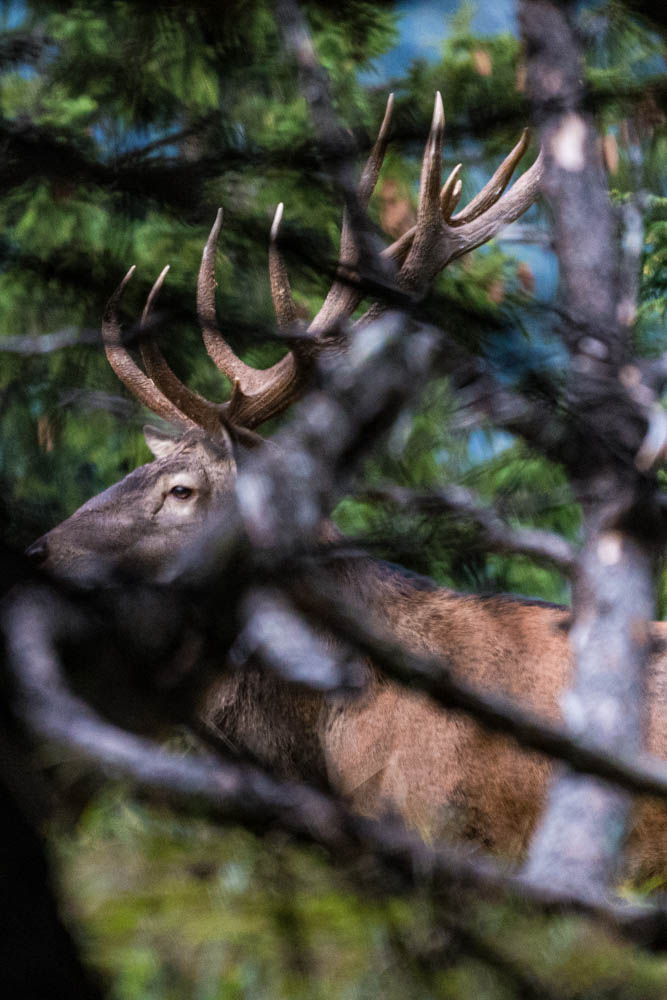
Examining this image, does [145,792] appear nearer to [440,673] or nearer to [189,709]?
[189,709]

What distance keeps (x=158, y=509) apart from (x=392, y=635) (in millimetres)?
Result: 1348

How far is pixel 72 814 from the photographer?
1701 mm

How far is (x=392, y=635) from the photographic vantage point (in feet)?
13.3

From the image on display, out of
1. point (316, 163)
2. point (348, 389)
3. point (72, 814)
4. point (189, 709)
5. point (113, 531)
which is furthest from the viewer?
point (113, 531)

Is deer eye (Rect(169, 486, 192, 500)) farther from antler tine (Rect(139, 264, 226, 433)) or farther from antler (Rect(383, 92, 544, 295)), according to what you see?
antler (Rect(383, 92, 544, 295))

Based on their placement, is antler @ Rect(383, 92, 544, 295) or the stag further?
antler @ Rect(383, 92, 544, 295)

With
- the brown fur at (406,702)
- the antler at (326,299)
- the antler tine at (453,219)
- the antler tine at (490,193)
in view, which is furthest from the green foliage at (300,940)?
the antler tine at (490,193)

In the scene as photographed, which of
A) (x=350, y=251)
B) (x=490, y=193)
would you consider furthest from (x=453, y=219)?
(x=350, y=251)

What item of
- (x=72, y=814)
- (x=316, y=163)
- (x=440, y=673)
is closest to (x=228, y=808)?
(x=440, y=673)

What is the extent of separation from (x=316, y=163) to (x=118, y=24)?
1.39 metres

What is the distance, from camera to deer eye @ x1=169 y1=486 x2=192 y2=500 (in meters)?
4.77

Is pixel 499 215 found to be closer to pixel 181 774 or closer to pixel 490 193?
pixel 490 193

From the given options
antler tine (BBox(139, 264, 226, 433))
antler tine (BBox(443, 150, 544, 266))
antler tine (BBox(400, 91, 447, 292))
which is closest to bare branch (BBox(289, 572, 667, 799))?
antler tine (BBox(400, 91, 447, 292))

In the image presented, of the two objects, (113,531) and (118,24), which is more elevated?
(118,24)
